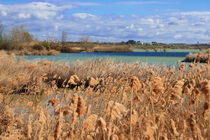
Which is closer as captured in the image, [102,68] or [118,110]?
[118,110]

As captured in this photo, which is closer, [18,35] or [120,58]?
[120,58]

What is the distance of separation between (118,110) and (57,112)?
4.08ft

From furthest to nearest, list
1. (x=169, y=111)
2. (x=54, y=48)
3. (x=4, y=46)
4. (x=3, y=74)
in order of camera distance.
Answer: (x=54, y=48)
(x=4, y=46)
(x=3, y=74)
(x=169, y=111)

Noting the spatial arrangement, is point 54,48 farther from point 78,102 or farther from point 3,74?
point 78,102

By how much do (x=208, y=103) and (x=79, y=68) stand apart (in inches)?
429

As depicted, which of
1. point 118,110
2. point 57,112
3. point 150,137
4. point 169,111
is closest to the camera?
point 118,110

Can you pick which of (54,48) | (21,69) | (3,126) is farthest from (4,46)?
(3,126)

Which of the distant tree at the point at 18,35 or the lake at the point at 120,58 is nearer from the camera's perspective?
the lake at the point at 120,58

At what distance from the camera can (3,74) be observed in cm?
1188

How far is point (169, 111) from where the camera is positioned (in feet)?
17.5

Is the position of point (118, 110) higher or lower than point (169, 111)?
higher

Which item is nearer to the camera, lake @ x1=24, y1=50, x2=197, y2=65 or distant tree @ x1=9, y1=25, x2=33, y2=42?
lake @ x1=24, y1=50, x2=197, y2=65

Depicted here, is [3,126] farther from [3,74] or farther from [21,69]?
[21,69]

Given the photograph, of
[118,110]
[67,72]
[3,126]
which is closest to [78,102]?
[118,110]
